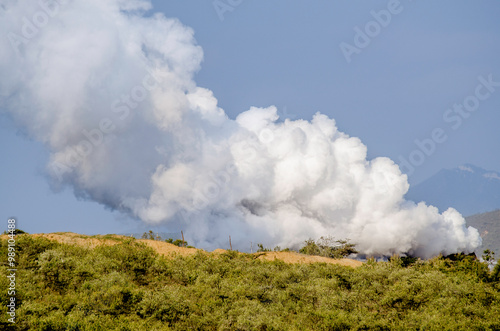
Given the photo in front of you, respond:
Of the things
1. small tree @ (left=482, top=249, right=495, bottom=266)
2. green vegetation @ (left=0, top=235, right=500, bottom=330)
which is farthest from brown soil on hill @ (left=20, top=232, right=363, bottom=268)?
small tree @ (left=482, top=249, right=495, bottom=266)

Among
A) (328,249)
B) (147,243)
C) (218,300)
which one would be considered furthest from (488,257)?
(218,300)

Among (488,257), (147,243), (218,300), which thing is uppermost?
(147,243)

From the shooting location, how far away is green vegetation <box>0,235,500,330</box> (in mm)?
23750

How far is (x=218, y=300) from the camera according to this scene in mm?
28516

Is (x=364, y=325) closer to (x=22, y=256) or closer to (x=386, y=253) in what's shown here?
(x=22, y=256)

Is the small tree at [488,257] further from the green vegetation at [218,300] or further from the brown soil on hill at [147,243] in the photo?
the green vegetation at [218,300]

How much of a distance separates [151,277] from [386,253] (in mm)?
134297

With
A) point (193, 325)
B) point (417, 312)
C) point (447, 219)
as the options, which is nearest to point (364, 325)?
point (417, 312)

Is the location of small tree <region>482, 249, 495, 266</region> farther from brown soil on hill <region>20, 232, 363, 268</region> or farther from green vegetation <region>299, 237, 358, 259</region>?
green vegetation <region>299, 237, 358, 259</region>

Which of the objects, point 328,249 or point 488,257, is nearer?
point 488,257

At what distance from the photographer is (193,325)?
24.7 m

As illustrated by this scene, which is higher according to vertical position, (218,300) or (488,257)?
(488,257)

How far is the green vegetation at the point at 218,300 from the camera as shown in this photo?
77.9 feet

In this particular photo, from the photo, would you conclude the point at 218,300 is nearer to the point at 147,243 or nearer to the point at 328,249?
the point at 147,243
